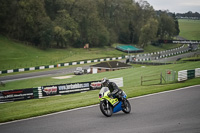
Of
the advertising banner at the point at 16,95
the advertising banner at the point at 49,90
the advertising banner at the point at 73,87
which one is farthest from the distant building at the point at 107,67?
the advertising banner at the point at 16,95

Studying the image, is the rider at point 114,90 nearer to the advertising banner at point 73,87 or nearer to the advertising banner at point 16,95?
the advertising banner at point 16,95

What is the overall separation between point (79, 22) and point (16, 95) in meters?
71.0

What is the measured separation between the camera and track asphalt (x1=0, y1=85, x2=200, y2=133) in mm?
10547

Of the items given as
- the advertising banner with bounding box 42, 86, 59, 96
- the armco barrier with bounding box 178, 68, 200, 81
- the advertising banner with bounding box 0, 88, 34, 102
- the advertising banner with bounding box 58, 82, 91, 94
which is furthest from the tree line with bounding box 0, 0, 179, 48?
the armco barrier with bounding box 178, 68, 200, 81

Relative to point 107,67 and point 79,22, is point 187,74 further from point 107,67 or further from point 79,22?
point 79,22

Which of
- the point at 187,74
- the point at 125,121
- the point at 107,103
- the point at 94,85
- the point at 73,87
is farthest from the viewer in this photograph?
the point at 94,85

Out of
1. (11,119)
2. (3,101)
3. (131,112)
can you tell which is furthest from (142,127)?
(3,101)

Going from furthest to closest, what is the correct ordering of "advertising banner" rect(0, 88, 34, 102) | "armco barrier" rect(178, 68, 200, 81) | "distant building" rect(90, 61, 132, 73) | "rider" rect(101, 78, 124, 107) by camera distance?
"distant building" rect(90, 61, 132, 73)
"armco barrier" rect(178, 68, 200, 81)
"advertising banner" rect(0, 88, 34, 102)
"rider" rect(101, 78, 124, 107)

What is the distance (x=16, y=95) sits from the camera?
25.8 metres

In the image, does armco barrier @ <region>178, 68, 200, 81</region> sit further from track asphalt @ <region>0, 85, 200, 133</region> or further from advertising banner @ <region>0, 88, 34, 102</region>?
advertising banner @ <region>0, 88, 34, 102</region>

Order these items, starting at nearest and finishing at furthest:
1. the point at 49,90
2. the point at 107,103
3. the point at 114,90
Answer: the point at 107,103, the point at 114,90, the point at 49,90

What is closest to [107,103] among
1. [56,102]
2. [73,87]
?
[56,102]

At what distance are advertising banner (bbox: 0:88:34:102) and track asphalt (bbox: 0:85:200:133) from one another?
12.8m

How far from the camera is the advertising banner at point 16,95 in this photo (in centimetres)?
2497
